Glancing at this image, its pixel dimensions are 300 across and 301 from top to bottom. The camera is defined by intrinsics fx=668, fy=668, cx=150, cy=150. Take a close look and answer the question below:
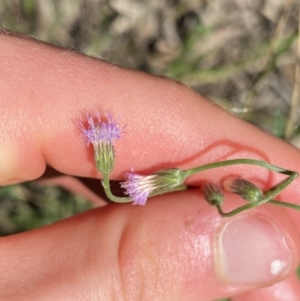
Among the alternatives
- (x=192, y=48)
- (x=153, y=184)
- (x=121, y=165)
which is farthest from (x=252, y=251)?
(x=192, y=48)

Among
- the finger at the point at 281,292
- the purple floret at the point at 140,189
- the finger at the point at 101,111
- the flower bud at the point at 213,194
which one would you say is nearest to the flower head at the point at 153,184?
the purple floret at the point at 140,189

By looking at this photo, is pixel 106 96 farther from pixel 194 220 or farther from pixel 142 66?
pixel 142 66

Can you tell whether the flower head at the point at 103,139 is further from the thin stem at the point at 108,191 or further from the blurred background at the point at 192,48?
the blurred background at the point at 192,48

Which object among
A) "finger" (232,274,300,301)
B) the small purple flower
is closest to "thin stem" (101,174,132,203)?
the small purple flower

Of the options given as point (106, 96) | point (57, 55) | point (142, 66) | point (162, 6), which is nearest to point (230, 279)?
point (106, 96)

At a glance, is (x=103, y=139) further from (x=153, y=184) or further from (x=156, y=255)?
(x=156, y=255)
